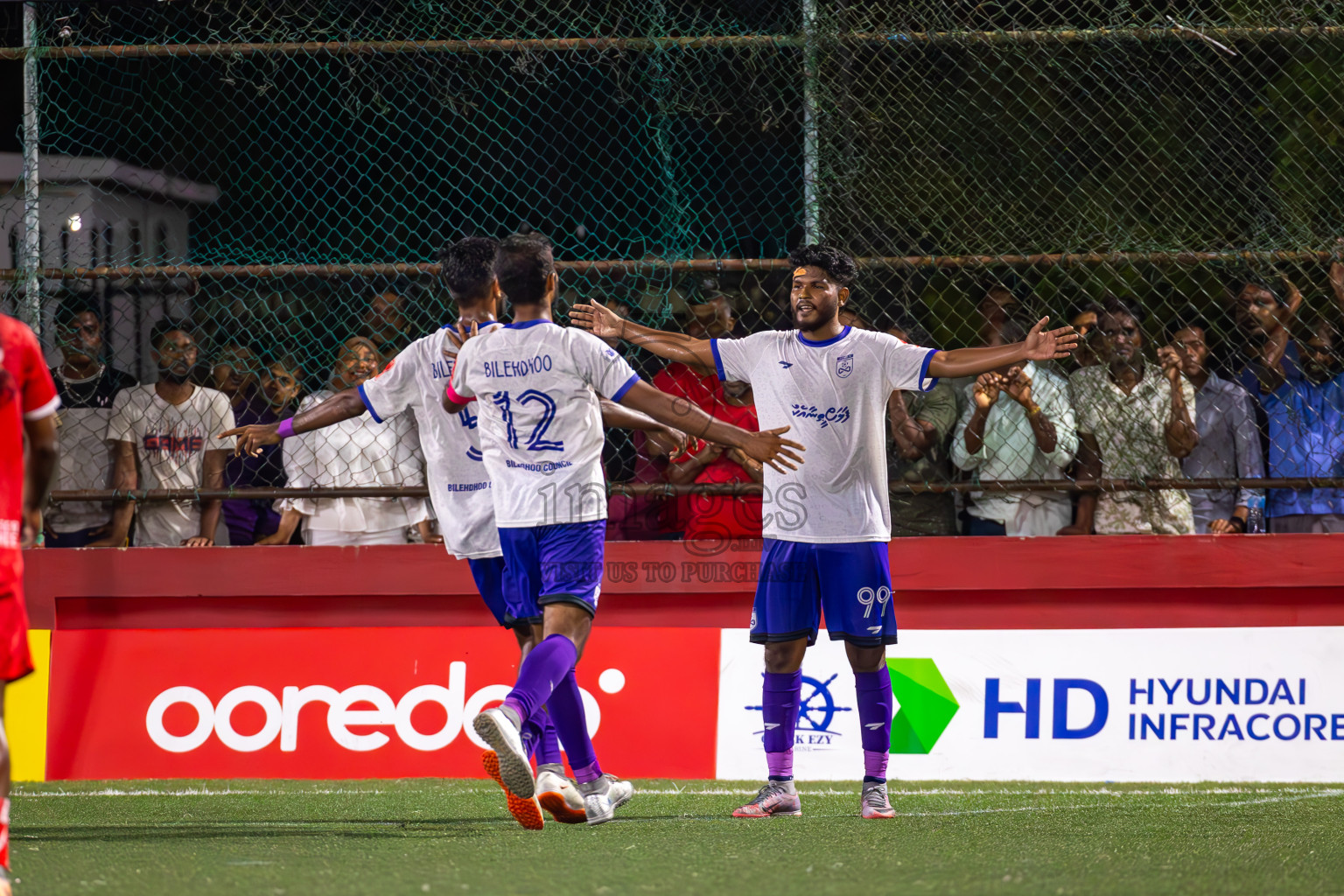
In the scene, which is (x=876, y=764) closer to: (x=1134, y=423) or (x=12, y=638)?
(x=1134, y=423)

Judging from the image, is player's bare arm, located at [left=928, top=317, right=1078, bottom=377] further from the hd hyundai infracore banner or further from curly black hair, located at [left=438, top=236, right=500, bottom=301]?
the hd hyundai infracore banner

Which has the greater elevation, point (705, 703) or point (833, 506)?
point (833, 506)

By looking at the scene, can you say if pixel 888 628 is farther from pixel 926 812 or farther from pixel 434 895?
pixel 434 895

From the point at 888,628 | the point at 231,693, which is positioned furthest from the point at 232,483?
the point at 888,628

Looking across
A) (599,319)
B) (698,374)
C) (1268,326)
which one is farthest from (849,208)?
(1268,326)

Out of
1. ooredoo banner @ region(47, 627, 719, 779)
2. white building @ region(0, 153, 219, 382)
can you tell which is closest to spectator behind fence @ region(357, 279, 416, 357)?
white building @ region(0, 153, 219, 382)

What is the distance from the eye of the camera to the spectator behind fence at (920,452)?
6.55 m

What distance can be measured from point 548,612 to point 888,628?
1.23m

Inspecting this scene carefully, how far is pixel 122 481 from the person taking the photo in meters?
6.76

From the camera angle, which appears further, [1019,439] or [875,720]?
[1019,439]

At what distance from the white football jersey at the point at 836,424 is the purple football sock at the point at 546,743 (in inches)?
40.7

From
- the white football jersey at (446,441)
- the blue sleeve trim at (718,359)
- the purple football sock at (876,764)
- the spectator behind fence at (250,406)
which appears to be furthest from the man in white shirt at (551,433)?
the spectator behind fence at (250,406)

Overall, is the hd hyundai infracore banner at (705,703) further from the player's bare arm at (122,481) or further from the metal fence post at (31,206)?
the metal fence post at (31,206)

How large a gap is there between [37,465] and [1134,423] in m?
4.86
